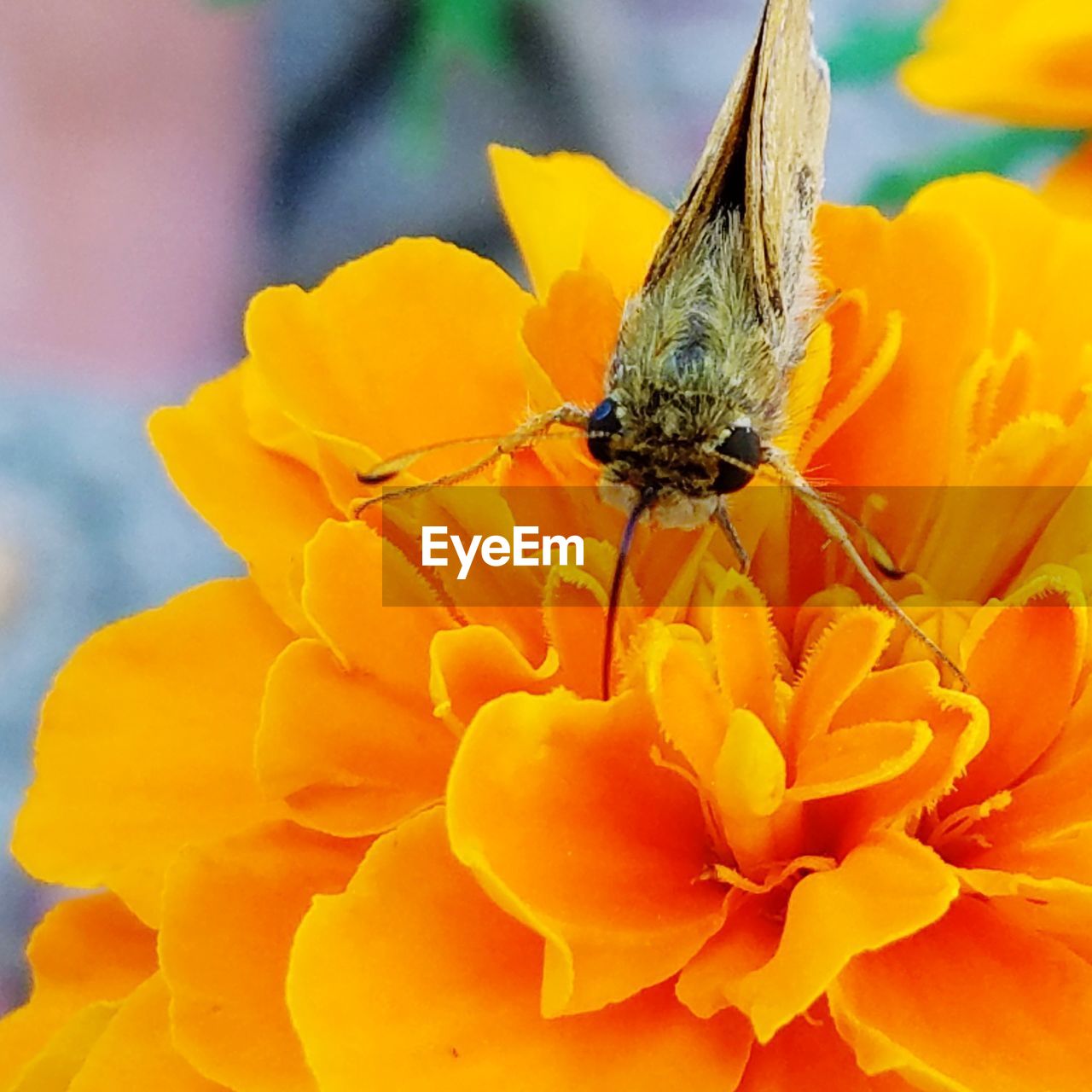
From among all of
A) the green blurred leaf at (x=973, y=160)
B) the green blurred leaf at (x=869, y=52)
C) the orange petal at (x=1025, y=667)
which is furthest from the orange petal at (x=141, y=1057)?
the green blurred leaf at (x=869, y=52)

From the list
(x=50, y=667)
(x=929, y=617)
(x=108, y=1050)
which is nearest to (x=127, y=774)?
(x=108, y=1050)

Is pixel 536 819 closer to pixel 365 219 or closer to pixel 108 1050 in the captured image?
pixel 108 1050

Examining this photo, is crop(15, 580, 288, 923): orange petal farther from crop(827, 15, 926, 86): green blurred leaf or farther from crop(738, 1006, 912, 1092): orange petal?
crop(827, 15, 926, 86): green blurred leaf

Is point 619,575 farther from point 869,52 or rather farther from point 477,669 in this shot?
point 869,52

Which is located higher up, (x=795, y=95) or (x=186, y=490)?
(x=795, y=95)

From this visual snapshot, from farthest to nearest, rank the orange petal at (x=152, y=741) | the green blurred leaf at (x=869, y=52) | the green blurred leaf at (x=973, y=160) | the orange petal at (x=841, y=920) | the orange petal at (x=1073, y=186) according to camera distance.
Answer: the green blurred leaf at (x=869, y=52) < the green blurred leaf at (x=973, y=160) < the orange petal at (x=1073, y=186) < the orange petal at (x=152, y=741) < the orange petal at (x=841, y=920)

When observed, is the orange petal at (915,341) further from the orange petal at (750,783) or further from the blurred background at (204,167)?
the blurred background at (204,167)
